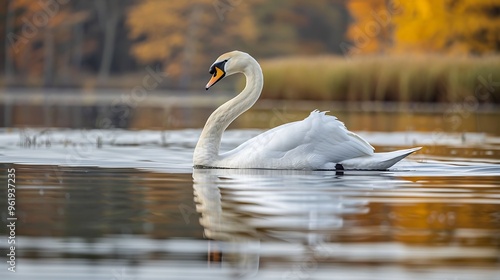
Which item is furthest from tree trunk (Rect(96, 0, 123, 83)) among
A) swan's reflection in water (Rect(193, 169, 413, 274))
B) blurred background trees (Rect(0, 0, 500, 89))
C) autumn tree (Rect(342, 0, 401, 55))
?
swan's reflection in water (Rect(193, 169, 413, 274))

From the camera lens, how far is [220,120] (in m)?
10.1

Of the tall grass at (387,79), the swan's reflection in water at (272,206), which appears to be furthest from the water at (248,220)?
the tall grass at (387,79)

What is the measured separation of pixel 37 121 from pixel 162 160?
8.46 m

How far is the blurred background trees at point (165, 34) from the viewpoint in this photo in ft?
192

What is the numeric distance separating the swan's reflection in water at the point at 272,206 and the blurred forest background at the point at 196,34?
31.3 metres

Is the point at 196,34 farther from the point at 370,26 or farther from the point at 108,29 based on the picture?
the point at 370,26

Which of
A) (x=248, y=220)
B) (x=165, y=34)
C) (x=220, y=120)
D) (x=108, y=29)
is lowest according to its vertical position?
(x=248, y=220)

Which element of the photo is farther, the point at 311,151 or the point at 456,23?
the point at 456,23

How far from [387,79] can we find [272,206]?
22.1 m

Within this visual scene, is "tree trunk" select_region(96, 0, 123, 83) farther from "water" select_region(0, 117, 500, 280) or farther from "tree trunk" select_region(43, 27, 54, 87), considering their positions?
"water" select_region(0, 117, 500, 280)

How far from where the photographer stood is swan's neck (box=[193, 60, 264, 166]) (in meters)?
9.78

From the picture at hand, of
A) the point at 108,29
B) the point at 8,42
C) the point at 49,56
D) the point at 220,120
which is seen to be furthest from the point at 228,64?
the point at 108,29

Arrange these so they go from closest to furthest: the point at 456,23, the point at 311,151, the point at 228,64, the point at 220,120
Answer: the point at 311,151
the point at 220,120
the point at 228,64
the point at 456,23

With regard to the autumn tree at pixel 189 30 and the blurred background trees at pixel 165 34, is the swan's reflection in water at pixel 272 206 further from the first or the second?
the autumn tree at pixel 189 30
